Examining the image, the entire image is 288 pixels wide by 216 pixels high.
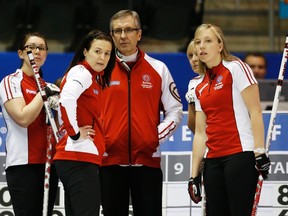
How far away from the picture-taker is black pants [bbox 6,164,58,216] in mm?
5820

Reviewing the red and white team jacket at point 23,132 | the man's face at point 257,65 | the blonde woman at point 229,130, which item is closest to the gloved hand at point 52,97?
the red and white team jacket at point 23,132

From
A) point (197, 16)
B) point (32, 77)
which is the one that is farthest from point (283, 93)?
point (197, 16)

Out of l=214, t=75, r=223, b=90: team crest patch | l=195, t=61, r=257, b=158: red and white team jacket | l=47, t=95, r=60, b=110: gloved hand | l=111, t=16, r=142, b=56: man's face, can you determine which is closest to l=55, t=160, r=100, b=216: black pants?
l=47, t=95, r=60, b=110: gloved hand

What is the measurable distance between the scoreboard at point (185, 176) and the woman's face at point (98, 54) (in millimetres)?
1369

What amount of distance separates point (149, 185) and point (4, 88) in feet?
3.47

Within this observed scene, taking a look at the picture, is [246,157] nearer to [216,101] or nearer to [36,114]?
[216,101]

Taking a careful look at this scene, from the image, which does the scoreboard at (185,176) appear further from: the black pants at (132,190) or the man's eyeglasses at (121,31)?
the man's eyeglasses at (121,31)

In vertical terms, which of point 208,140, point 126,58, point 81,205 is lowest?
→ point 81,205

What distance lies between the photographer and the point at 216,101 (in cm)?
554

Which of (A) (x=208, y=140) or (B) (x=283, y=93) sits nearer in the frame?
(A) (x=208, y=140)

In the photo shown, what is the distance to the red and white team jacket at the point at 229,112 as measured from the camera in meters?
5.48

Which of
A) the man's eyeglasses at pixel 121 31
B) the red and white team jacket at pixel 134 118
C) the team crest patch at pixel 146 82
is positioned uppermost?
the man's eyeglasses at pixel 121 31

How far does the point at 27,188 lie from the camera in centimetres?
582

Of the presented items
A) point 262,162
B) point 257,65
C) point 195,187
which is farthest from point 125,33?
point 257,65
